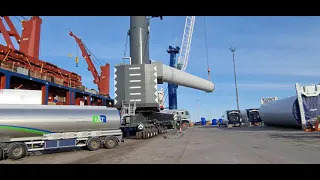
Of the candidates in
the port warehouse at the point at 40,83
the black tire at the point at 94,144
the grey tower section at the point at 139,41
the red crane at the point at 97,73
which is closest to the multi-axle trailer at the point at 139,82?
the grey tower section at the point at 139,41

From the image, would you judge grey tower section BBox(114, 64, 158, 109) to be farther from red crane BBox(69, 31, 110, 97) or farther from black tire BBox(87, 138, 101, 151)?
red crane BBox(69, 31, 110, 97)

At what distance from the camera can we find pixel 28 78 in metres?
34.6

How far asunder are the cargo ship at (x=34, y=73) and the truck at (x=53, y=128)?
658 inches

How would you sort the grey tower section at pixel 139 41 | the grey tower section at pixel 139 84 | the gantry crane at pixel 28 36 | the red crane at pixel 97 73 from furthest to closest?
the red crane at pixel 97 73, the gantry crane at pixel 28 36, the grey tower section at pixel 139 41, the grey tower section at pixel 139 84

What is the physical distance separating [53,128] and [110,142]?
13.8 ft

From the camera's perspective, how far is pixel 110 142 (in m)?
19.4

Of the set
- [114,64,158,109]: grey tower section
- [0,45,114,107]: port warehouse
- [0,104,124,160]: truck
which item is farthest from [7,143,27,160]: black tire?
[0,45,114,107]: port warehouse

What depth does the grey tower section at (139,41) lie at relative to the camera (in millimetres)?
26969

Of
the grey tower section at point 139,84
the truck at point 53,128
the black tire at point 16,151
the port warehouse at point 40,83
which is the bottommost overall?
the black tire at point 16,151

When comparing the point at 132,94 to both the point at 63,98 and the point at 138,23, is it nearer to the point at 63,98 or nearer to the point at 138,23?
the point at 138,23

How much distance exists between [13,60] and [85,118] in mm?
22966

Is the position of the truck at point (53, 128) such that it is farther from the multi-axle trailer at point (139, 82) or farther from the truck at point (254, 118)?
the truck at point (254, 118)

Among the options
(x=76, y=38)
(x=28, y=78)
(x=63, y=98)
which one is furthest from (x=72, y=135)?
(x=76, y=38)
